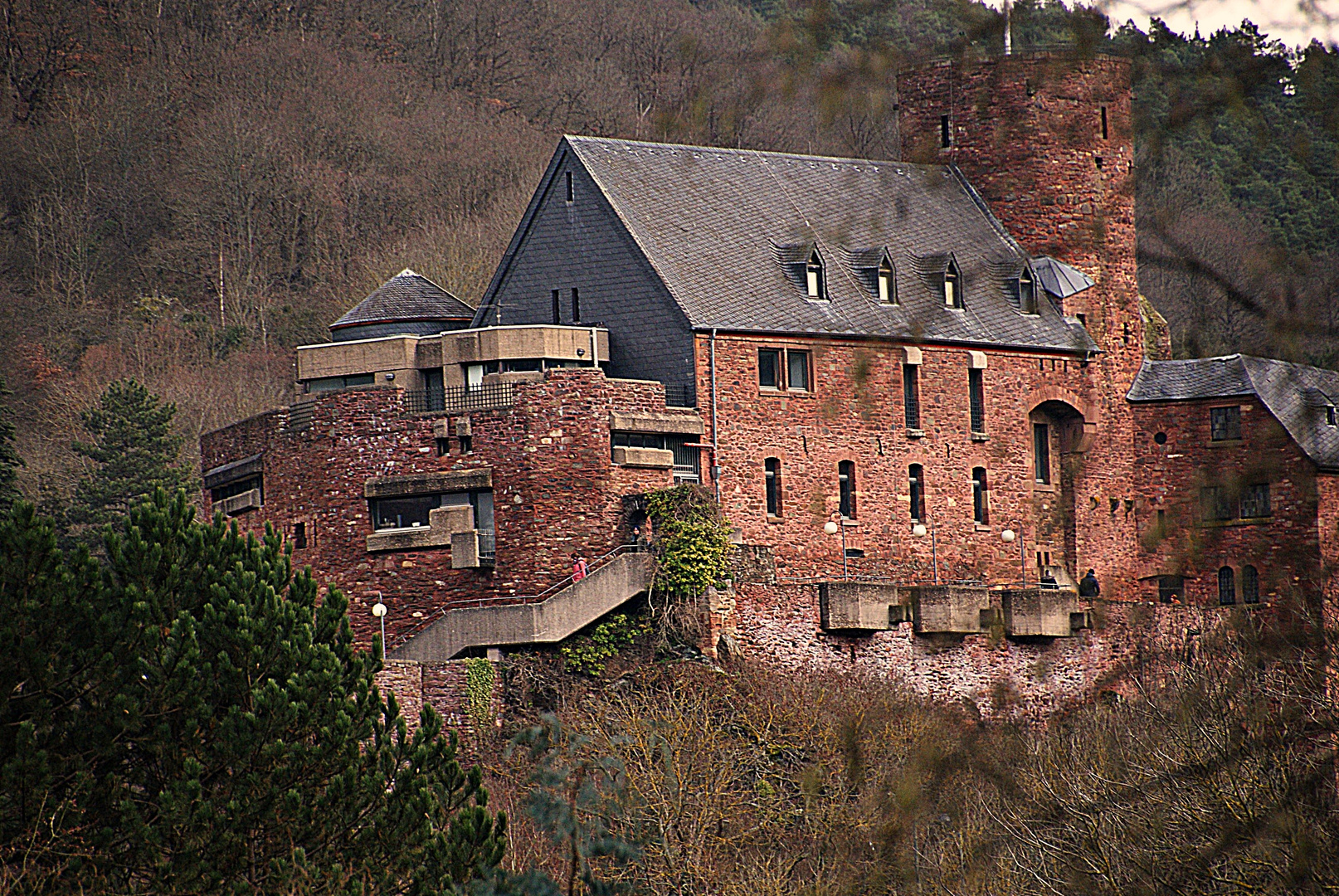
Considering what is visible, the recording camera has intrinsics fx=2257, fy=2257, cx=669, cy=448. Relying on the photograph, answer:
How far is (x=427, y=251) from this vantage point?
2985 inches

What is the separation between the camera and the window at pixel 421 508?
140 ft

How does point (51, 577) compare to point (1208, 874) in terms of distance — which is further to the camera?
point (51, 577)

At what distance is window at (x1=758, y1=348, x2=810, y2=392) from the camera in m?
44.7

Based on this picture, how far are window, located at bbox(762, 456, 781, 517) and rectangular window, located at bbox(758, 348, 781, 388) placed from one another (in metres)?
1.51

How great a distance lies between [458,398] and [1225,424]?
17.7 meters

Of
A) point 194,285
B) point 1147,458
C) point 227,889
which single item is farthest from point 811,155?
point 194,285

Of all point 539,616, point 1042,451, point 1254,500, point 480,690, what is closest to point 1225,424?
point 1042,451

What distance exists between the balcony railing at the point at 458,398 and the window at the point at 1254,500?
1257 inches

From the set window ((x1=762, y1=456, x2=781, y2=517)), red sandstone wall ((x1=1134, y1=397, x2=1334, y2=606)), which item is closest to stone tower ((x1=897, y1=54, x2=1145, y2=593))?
window ((x1=762, y1=456, x2=781, y2=517))

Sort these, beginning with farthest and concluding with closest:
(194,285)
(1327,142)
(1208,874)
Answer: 1. (194,285)
2. (1208,874)
3. (1327,142)

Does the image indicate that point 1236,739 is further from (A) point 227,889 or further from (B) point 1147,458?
(B) point 1147,458

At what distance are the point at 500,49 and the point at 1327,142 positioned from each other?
8438 centimetres

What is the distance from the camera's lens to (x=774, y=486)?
44500 mm

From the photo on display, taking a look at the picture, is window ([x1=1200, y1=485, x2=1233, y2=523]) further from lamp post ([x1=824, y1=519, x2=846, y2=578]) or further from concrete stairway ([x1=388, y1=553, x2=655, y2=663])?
lamp post ([x1=824, y1=519, x2=846, y2=578])
